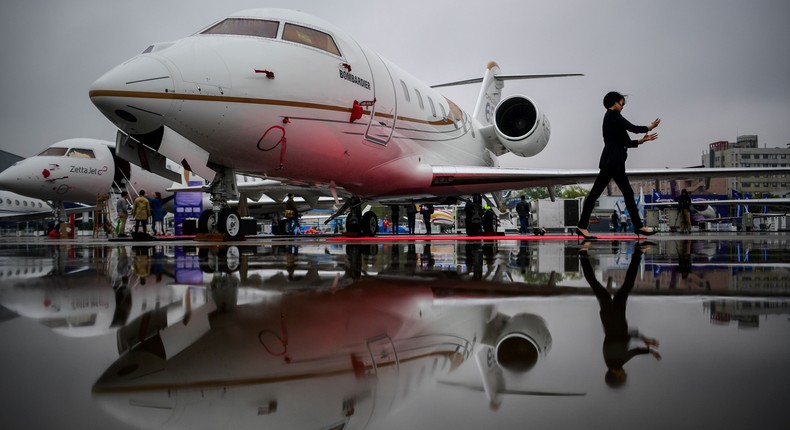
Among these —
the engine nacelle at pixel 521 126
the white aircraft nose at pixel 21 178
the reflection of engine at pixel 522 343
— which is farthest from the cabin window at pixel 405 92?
the white aircraft nose at pixel 21 178

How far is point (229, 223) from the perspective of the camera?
301 inches

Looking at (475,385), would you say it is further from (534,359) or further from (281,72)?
(281,72)

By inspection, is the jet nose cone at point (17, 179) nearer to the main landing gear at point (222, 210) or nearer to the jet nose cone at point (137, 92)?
the main landing gear at point (222, 210)

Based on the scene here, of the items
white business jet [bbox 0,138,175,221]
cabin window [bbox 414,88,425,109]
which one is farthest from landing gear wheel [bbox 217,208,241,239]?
white business jet [bbox 0,138,175,221]

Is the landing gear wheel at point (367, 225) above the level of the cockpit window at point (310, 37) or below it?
below

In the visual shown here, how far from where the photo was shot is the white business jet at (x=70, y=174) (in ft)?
58.1

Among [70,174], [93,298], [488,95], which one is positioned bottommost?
[93,298]

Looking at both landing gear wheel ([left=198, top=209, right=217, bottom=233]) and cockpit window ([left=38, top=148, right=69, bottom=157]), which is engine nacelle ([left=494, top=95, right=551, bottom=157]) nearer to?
landing gear wheel ([left=198, top=209, right=217, bottom=233])

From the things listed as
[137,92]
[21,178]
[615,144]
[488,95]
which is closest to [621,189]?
[615,144]

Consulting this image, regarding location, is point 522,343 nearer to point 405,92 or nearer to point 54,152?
point 405,92

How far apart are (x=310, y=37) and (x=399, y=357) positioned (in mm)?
6269

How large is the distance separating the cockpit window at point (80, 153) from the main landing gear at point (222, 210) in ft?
43.1

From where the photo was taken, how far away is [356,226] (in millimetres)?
11758

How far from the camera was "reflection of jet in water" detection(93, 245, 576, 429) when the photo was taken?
0.90 m
